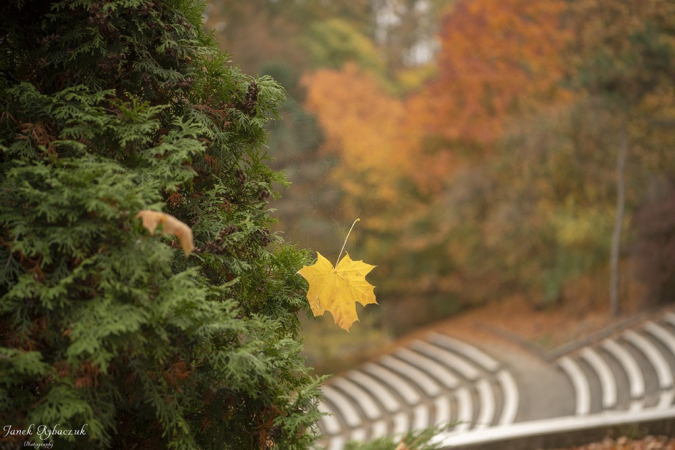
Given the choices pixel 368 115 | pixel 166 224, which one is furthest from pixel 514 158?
pixel 166 224

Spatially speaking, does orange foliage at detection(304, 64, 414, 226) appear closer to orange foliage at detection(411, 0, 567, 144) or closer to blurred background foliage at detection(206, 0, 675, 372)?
blurred background foliage at detection(206, 0, 675, 372)

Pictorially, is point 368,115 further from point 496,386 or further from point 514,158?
point 496,386

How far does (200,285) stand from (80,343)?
1.60 feet

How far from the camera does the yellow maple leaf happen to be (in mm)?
2111

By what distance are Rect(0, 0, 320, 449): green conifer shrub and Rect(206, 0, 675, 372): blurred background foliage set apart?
697cm

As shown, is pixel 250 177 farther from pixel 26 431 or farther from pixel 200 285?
pixel 26 431

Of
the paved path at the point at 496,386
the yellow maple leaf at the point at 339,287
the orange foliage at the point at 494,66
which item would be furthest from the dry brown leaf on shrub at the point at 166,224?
the orange foliage at the point at 494,66

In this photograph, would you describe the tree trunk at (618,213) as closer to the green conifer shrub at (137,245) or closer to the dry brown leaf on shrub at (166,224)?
the green conifer shrub at (137,245)

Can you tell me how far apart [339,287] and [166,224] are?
761 mm

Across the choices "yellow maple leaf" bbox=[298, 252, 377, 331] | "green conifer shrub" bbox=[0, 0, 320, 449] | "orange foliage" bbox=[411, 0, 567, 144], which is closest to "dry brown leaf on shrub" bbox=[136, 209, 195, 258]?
"green conifer shrub" bbox=[0, 0, 320, 449]

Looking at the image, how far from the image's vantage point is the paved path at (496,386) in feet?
28.2

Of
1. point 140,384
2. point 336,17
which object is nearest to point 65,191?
point 140,384

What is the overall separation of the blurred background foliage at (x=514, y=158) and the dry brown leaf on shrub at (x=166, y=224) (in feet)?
24.6

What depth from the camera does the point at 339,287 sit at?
7.07ft
